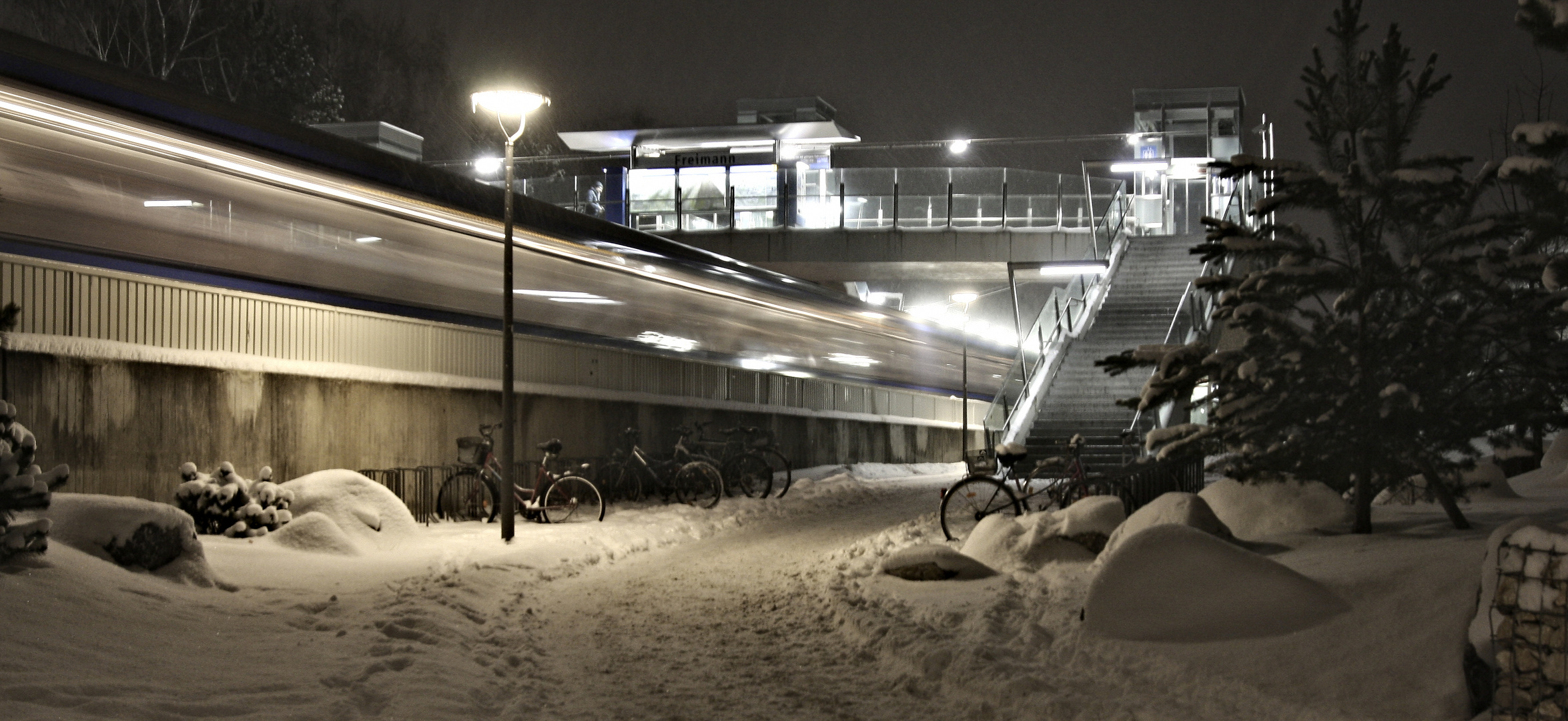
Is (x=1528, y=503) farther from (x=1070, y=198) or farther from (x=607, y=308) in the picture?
(x=1070, y=198)

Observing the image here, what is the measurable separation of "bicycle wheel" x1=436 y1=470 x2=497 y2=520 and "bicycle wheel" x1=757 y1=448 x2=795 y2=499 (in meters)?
5.40

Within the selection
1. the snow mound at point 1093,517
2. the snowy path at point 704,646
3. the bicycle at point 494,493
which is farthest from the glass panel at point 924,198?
the snow mound at point 1093,517

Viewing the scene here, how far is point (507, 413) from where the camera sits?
13805mm

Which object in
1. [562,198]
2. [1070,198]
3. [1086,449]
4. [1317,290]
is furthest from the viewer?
[562,198]

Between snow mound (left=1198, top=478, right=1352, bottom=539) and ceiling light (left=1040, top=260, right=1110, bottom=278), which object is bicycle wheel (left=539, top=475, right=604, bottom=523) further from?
ceiling light (left=1040, top=260, right=1110, bottom=278)

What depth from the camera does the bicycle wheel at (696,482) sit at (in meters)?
18.7

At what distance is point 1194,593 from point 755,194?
29572 millimetres

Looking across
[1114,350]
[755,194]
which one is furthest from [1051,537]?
[755,194]

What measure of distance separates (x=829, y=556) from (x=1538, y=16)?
8.04m

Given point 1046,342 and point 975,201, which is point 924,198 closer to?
point 975,201


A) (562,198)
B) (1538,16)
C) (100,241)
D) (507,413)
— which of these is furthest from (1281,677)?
(562,198)

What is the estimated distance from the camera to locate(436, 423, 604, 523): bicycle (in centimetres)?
1563

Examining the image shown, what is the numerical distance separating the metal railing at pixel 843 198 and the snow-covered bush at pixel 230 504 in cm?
2305

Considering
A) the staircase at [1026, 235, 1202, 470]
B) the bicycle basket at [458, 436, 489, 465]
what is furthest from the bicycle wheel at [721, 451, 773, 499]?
the bicycle basket at [458, 436, 489, 465]
